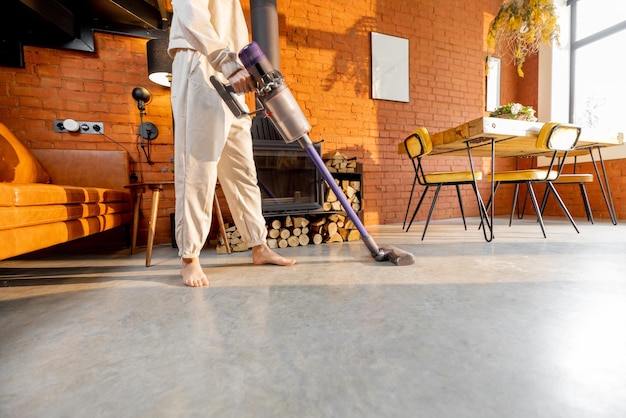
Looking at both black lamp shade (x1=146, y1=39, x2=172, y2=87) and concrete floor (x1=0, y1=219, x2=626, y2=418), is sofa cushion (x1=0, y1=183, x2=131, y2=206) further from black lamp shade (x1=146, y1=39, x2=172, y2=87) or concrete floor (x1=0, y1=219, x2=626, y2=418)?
black lamp shade (x1=146, y1=39, x2=172, y2=87)

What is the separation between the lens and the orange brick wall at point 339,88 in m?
2.46

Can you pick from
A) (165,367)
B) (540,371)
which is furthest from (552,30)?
(165,367)

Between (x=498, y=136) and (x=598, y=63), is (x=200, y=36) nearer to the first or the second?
(x=498, y=136)

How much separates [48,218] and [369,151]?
307 cm

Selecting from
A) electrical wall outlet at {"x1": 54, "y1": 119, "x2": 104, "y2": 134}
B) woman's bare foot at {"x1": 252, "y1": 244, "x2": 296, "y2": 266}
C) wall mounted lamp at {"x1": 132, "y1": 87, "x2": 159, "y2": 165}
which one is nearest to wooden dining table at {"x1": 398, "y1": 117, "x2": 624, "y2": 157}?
woman's bare foot at {"x1": 252, "y1": 244, "x2": 296, "y2": 266}

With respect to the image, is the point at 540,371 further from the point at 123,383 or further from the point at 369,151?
the point at 369,151

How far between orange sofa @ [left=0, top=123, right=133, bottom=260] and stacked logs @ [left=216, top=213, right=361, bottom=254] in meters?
0.83

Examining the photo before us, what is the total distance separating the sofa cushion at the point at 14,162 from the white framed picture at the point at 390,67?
3.31 meters

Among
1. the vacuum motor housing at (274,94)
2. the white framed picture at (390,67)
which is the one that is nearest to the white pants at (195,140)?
the vacuum motor housing at (274,94)

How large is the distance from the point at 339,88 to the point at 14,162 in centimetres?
295

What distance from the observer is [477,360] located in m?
0.69

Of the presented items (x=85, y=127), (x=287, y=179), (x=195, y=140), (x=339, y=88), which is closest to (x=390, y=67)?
(x=339, y=88)

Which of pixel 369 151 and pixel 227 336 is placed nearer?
pixel 227 336

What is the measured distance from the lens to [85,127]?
8.29 feet
